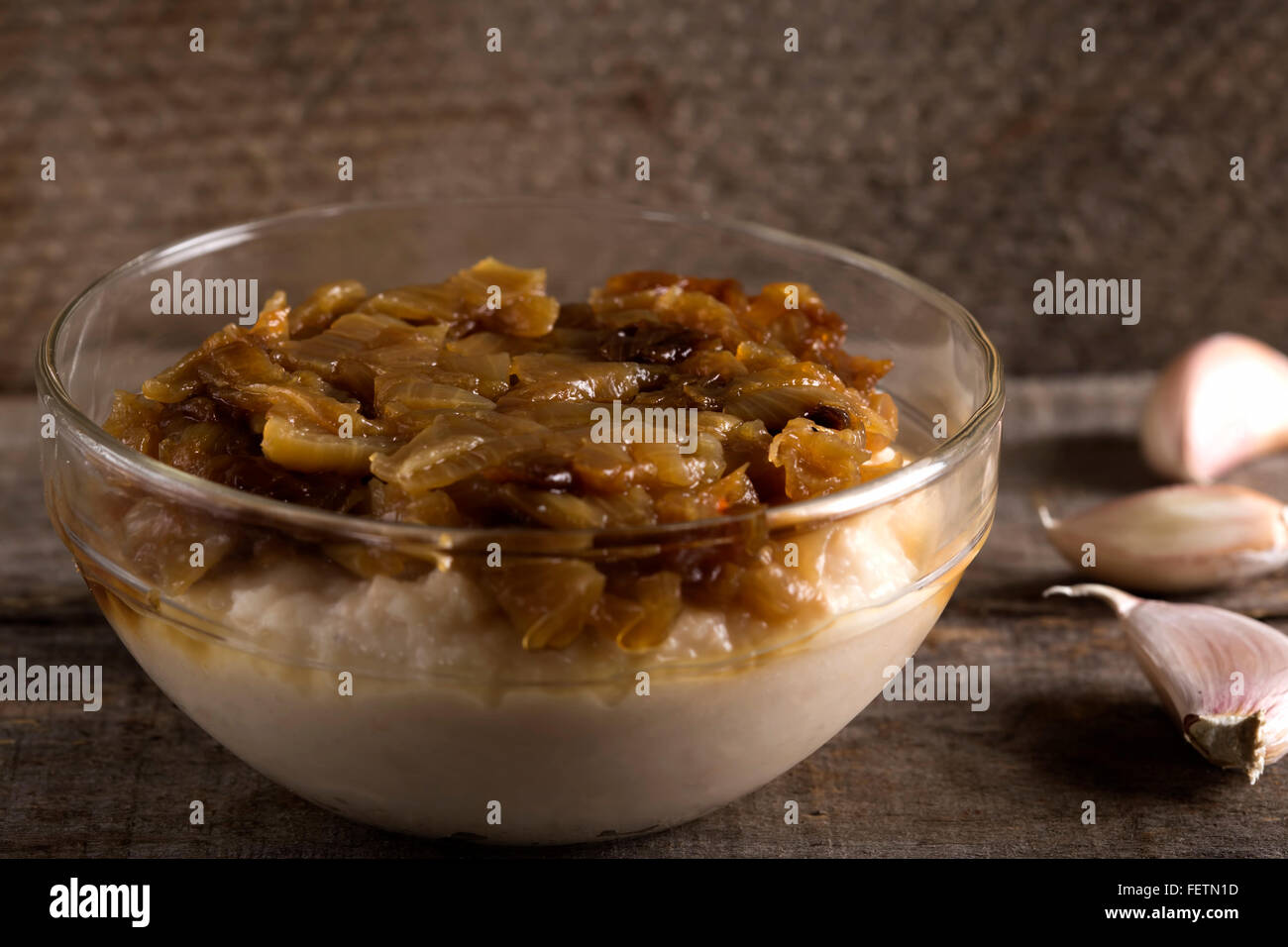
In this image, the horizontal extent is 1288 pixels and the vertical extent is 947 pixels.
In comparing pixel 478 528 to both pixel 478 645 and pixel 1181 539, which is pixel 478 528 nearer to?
pixel 478 645

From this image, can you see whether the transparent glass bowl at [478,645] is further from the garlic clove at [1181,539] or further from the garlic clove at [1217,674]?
the garlic clove at [1181,539]

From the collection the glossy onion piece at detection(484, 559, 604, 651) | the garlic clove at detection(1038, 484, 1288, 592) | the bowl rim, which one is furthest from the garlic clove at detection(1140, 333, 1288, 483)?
the glossy onion piece at detection(484, 559, 604, 651)

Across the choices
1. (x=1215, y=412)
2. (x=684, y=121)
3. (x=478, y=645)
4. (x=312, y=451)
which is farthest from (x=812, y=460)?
(x=684, y=121)

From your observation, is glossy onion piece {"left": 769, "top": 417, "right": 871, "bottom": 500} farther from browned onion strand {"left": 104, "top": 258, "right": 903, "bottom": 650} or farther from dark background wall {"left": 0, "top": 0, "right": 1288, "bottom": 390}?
→ dark background wall {"left": 0, "top": 0, "right": 1288, "bottom": 390}

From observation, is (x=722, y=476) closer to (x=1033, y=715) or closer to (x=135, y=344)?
(x=1033, y=715)
